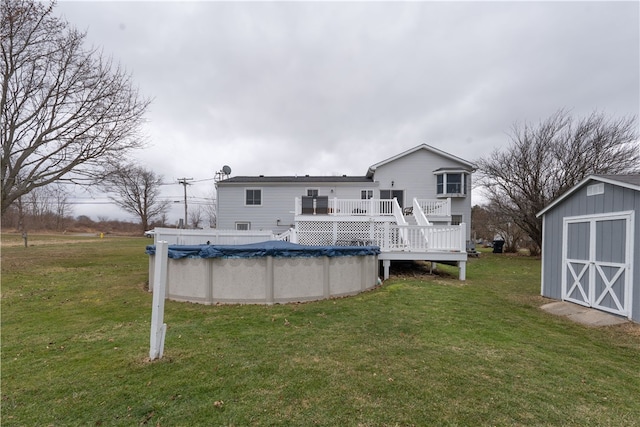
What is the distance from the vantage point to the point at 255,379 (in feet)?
10.2

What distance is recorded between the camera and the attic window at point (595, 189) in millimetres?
5979

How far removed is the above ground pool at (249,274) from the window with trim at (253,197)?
12593 millimetres

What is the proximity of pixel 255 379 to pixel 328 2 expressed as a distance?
36.8ft

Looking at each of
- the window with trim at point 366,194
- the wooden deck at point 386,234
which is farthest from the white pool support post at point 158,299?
the window with trim at point 366,194

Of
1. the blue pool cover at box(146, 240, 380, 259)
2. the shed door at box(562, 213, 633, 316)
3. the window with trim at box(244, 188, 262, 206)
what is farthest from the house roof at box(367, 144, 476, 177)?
the blue pool cover at box(146, 240, 380, 259)

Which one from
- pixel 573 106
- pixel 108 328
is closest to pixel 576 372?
pixel 108 328

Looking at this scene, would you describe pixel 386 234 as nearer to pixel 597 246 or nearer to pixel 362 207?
pixel 362 207

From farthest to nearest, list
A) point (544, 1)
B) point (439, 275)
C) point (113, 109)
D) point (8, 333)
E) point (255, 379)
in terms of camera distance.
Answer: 1. point (113, 109)
2. point (439, 275)
3. point (544, 1)
4. point (8, 333)
5. point (255, 379)

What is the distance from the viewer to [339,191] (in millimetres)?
19125

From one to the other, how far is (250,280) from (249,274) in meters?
0.13

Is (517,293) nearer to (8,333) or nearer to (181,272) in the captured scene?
(181,272)

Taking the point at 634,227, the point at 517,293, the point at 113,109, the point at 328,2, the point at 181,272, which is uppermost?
the point at 328,2

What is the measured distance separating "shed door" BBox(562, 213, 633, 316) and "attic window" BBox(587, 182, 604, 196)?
0.52m

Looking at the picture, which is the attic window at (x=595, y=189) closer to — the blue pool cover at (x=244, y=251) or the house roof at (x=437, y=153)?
the blue pool cover at (x=244, y=251)
